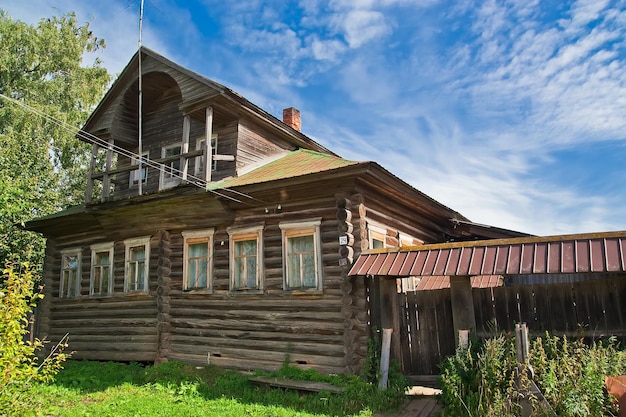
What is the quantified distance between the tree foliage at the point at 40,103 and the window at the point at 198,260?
14.6 m

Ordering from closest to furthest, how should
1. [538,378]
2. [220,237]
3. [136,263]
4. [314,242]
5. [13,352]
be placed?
1. [13,352]
2. [538,378]
3. [314,242]
4. [220,237]
5. [136,263]

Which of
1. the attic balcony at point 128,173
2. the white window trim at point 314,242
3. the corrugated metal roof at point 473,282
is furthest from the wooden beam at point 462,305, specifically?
the attic balcony at point 128,173

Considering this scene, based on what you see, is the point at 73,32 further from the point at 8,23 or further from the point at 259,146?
the point at 259,146

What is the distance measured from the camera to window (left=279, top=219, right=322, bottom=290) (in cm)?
1035

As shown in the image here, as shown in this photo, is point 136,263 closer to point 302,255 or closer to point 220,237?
point 220,237

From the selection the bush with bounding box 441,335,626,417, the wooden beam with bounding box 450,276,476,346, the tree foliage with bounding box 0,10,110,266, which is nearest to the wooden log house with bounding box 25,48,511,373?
the wooden beam with bounding box 450,276,476,346

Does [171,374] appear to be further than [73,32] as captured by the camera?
No

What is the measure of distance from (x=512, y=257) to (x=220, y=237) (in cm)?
733

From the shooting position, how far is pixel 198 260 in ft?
41.0

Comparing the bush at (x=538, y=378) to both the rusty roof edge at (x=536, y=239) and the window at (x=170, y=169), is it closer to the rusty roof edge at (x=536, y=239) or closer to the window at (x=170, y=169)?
the rusty roof edge at (x=536, y=239)

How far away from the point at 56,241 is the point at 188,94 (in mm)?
8134

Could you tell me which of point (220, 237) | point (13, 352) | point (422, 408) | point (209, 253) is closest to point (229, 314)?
point (209, 253)

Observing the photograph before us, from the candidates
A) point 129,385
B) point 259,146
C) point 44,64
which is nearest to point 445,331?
point 129,385

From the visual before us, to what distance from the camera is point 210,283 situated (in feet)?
39.6
